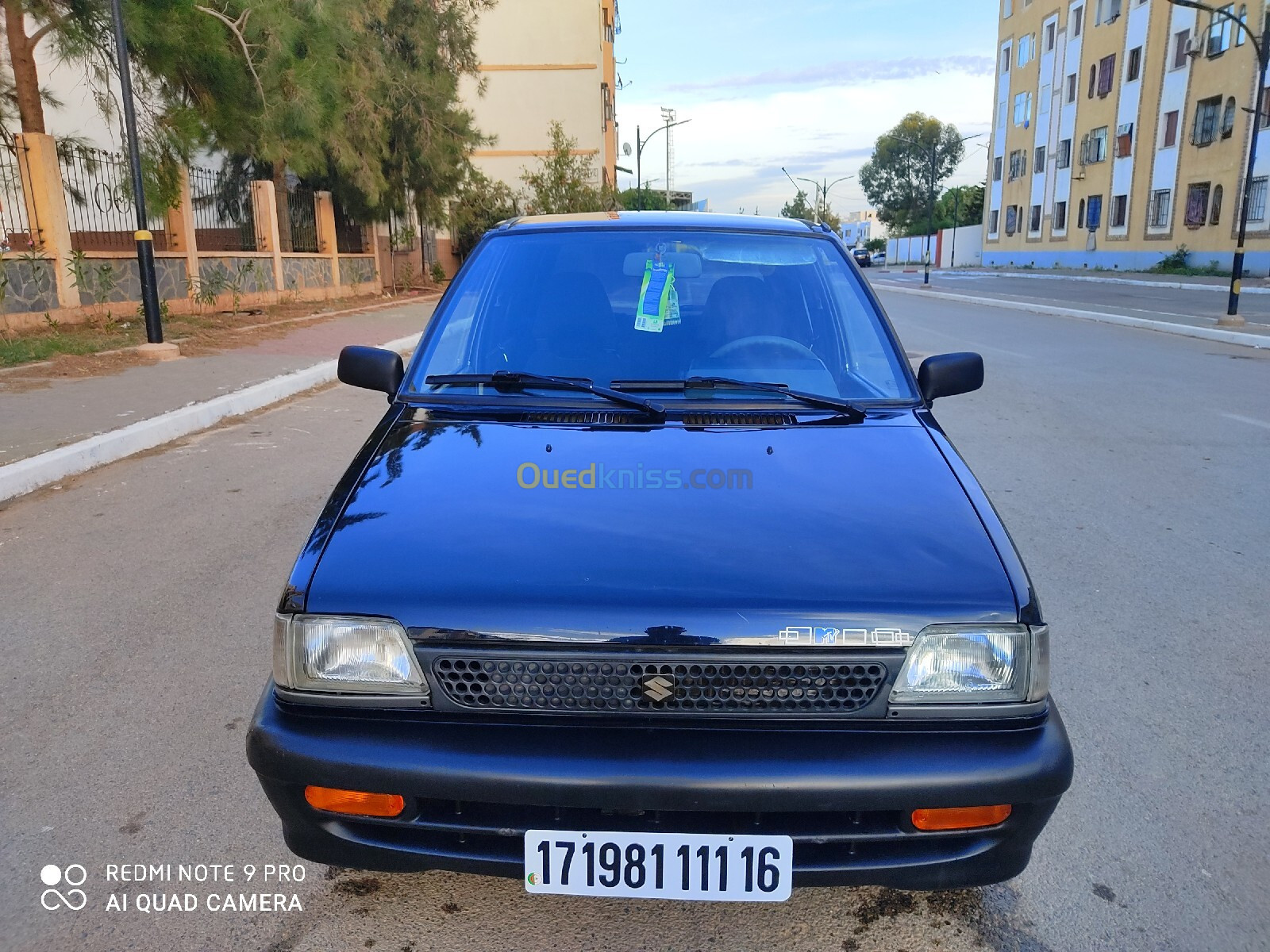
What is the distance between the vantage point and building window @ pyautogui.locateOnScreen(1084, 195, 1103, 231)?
4484 cm

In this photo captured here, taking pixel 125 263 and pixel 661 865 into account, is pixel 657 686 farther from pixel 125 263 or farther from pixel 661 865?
pixel 125 263

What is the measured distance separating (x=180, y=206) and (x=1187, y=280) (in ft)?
99.7

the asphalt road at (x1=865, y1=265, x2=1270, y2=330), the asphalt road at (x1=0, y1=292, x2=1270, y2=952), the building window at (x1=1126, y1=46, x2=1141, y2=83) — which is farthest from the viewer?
the building window at (x1=1126, y1=46, x2=1141, y2=83)

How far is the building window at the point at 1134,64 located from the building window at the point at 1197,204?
740 cm

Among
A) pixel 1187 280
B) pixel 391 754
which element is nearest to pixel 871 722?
pixel 391 754

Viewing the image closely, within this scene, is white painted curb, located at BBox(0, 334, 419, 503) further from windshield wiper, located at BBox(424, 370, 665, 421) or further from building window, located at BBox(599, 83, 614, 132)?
building window, located at BBox(599, 83, 614, 132)

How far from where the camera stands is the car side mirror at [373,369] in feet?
10.2

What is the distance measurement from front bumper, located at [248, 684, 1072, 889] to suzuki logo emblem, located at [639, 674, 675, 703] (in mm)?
61

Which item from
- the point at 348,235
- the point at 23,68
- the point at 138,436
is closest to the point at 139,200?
the point at 23,68

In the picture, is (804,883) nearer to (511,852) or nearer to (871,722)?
(871,722)

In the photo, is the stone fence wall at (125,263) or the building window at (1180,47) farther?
the building window at (1180,47)

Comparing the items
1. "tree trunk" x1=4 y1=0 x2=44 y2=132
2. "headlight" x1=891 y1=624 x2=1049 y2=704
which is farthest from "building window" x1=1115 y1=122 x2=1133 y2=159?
"headlight" x1=891 y1=624 x2=1049 y2=704

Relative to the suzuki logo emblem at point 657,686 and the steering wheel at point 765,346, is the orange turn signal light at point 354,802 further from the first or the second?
the steering wheel at point 765,346

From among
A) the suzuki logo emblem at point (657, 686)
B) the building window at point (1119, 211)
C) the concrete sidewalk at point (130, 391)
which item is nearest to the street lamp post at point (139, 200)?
the concrete sidewalk at point (130, 391)
